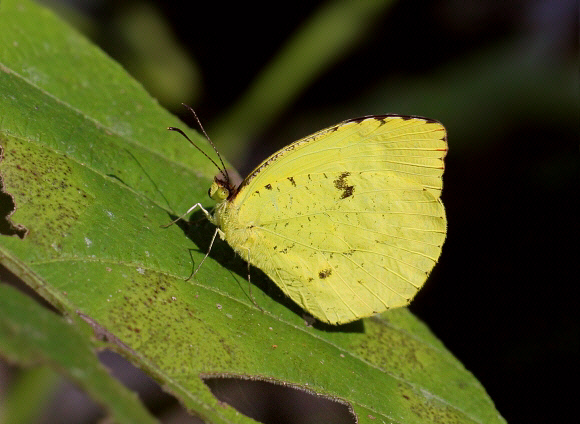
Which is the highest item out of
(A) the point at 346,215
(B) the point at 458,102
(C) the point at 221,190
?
(B) the point at 458,102

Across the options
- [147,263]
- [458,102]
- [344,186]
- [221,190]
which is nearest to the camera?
[147,263]

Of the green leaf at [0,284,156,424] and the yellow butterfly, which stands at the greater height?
the yellow butterfly

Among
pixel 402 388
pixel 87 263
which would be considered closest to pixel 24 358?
pixel 87 263

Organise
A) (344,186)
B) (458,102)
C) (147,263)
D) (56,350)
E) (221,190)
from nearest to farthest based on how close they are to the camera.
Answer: (56,350)
(147,263)
(221,190)
(344,186)
(458,102)

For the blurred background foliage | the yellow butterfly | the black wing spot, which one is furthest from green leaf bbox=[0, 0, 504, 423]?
the blurred background foliage

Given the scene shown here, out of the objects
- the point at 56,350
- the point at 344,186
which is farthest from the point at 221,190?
the point at 56,350

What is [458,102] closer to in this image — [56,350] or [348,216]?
[348,216]

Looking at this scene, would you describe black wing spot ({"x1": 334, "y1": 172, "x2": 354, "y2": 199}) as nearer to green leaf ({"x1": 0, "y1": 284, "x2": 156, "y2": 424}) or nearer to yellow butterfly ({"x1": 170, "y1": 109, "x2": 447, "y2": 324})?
yellow butterfly ({"x1": 170, "y1": 109, "x2": 447, "y2": 324})
